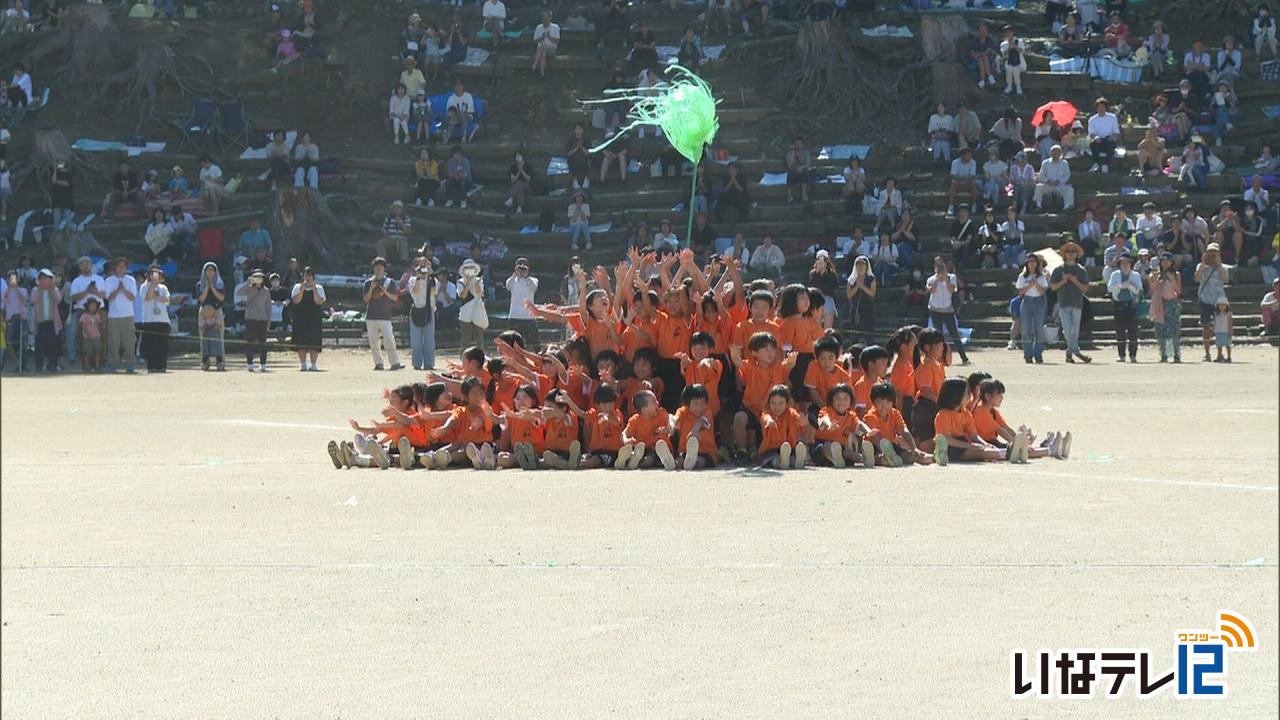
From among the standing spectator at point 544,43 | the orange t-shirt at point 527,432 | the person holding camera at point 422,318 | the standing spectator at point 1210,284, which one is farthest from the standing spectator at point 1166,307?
A: the standing spectator at point 544,43

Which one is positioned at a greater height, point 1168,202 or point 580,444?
point 1168,202

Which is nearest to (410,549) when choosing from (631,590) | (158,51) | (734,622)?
(631,590)

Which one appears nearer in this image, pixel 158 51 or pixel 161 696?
pixel 161 696

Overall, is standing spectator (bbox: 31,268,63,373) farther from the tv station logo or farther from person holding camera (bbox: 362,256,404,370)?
the tv station logo

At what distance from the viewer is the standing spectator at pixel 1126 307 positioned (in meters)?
25.3

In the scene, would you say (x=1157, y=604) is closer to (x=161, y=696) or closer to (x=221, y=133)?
(x=161, y=696)

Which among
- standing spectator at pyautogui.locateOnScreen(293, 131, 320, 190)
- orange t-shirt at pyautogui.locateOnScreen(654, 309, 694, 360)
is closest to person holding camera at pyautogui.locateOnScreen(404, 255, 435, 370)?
standing spectator at pyautogui.locateOnScreen(293, 131, 320, 190)

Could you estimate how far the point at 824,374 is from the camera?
14906 mm

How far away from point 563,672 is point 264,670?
4.40 ft

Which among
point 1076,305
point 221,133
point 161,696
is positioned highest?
point 221,133

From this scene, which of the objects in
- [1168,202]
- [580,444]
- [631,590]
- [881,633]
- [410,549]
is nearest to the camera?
[881,633]

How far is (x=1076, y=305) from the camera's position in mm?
25594

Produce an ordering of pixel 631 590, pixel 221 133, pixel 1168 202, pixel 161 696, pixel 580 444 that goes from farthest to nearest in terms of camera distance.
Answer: pixel 221 133
pixel 1168 202
pixel 580 444
pixel 631 590
pixel 161 696

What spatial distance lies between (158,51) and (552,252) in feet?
30.7
